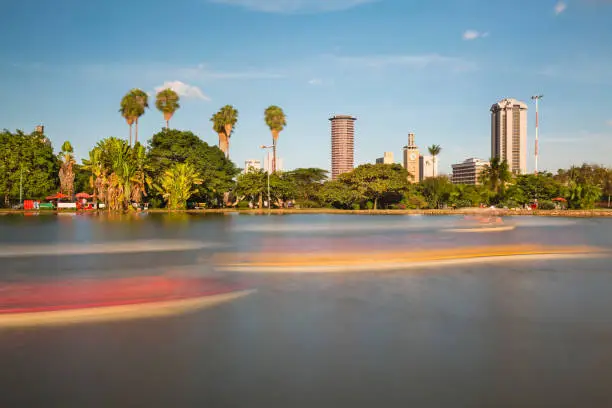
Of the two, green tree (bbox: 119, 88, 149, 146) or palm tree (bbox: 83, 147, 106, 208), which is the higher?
green tree (bbox: 119, 88, 149, 146)

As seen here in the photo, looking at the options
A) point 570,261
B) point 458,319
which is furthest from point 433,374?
point 570,261

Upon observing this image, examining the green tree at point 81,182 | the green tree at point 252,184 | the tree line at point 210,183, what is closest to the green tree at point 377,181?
the tree line at point 210,183

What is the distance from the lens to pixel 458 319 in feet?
21.4

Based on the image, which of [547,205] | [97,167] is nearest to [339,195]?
[547,205]

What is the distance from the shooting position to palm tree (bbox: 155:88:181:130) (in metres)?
63.0

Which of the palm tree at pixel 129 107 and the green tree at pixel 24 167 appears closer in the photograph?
the green tree at pixel 24 167

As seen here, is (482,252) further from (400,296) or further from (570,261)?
(400,296)

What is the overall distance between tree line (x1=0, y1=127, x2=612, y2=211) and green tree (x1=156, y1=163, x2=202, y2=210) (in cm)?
11

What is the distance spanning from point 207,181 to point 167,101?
1535 centimetres

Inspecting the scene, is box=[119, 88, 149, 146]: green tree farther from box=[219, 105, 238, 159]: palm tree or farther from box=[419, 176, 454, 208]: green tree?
box=[419, 176, 454, 208]: green tree

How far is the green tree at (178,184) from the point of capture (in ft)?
165

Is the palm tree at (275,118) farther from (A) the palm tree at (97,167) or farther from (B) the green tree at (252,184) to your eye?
(A) the palm tree at (97,167)

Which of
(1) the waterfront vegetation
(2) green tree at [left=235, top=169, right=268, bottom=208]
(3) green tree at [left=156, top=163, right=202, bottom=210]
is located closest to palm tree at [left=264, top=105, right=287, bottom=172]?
(1) the waterfront vegetation

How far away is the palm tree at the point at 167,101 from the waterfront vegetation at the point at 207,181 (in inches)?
5.2
